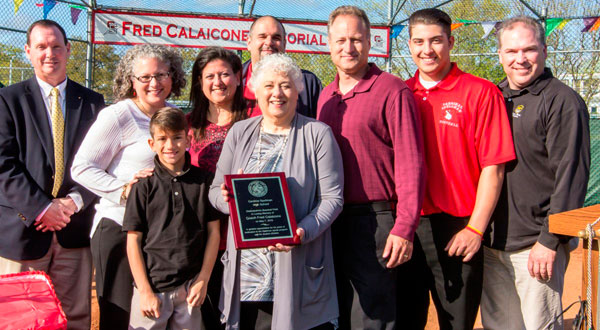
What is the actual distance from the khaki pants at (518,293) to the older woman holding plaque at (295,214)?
1.11 metres

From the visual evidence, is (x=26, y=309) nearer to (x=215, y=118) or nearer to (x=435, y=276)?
(x=215, y=118)

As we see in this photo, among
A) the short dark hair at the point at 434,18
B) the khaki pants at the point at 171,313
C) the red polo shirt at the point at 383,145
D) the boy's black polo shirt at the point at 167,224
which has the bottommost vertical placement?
the khaki pants at the point at 171,313

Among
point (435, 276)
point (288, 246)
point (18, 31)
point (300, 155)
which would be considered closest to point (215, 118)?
point (300, 155)

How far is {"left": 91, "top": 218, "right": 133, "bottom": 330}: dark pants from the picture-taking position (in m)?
3.20

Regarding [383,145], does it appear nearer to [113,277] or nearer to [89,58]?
[113,277]

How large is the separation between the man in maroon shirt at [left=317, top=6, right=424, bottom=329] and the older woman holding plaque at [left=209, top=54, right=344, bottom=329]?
0.18 metres

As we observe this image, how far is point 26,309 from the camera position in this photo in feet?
8.63

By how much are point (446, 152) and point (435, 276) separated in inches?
29.3

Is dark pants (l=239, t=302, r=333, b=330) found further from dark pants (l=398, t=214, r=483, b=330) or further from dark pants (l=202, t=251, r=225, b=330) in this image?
dark pants (l=398, t=214, r=483, b=330)

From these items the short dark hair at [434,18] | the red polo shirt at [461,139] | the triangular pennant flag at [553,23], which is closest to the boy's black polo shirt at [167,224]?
the red polo shirt at [461,139]

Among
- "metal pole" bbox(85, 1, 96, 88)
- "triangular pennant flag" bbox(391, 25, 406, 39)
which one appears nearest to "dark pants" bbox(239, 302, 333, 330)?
"metal pole" bbox(85, 1, 96, 88)

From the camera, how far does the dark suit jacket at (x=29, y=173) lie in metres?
3.46

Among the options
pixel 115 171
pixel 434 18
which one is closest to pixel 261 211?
pixel 115 171

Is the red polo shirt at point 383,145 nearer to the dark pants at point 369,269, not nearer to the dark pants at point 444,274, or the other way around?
the dark pants at point 369,269
